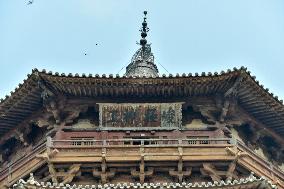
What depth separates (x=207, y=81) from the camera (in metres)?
19.0

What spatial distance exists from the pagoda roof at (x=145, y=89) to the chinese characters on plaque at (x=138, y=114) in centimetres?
33

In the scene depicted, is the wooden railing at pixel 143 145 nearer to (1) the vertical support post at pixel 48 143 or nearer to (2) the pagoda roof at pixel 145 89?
(1) the vertical support post at pixel 48 143

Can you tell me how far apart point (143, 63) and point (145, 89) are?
8.08 meters

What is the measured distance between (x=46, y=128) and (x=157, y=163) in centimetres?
407

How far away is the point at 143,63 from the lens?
27.3 metres

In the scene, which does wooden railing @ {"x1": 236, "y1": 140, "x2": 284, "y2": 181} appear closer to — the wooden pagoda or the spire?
the wooden pagoda

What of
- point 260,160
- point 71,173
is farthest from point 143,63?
point 71,173

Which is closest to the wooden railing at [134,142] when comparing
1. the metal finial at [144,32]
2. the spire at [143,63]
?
the spire at [143,63]

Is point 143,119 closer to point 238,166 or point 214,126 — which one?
point 214,126

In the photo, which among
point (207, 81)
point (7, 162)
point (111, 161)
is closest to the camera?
point (111, 161)

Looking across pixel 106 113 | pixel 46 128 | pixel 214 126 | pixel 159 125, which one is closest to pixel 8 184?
pixel 46 128

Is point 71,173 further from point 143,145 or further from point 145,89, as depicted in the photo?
point 145,89

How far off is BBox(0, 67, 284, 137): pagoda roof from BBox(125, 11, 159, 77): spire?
268 inches

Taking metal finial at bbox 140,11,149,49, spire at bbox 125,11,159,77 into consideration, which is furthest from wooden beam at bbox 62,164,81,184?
metal finial at bbox 140,11,149,49
